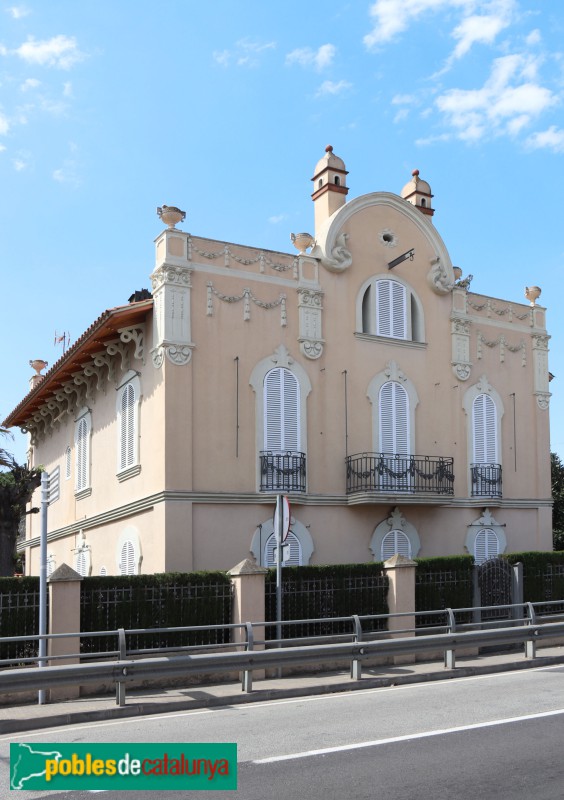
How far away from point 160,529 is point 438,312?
382 inches

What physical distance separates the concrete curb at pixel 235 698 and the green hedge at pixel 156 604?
1.78m

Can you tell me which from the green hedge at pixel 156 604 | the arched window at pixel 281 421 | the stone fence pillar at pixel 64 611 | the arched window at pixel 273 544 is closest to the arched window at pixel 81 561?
the arched window at pixel 273 544

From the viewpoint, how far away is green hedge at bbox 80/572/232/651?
14.9 metres

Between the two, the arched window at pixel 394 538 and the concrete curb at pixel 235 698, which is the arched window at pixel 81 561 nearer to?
the arched window at pixel 394 538

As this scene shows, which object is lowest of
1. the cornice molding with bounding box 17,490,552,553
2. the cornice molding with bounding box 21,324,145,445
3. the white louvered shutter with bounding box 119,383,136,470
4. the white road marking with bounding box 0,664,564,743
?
the white road marking with bounding box 0,664,564,743

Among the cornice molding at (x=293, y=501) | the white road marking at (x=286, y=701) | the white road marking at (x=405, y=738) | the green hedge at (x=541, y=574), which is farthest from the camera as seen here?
the green hedge at (x=541, y=574)

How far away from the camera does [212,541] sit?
20.2 meters

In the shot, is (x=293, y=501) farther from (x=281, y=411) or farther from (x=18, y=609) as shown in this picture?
(x=18, y=609)

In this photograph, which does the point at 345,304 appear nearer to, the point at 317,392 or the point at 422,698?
the point at 317,392

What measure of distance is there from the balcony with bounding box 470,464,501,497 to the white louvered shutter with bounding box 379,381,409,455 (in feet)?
7.67

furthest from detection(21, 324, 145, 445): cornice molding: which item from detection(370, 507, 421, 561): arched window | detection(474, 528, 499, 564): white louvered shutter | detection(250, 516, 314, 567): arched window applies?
detection(474, 528, 499, 564): white louvered shutter

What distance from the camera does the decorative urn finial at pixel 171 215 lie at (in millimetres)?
20453

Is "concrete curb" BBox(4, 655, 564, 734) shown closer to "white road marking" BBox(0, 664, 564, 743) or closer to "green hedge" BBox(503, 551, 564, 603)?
"white road marking" BBox(0, 664, 564, 743)

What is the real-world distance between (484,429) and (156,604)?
1206cm
